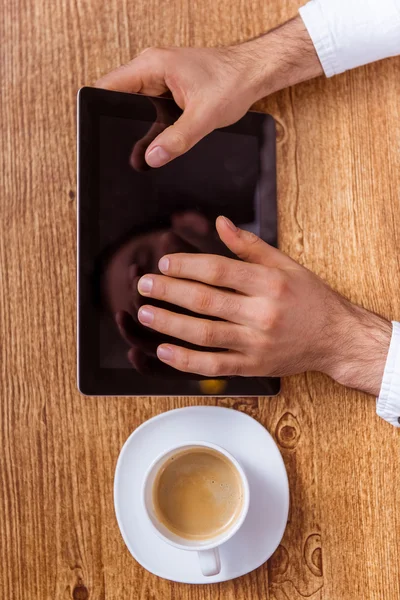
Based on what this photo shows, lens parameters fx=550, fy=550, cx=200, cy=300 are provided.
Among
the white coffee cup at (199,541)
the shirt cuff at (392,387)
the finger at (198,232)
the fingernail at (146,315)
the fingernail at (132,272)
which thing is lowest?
the white coffee cup at (199,541)

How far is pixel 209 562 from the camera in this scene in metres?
0.68

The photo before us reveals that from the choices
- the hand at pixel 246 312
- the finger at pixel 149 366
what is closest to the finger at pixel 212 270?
the hand at pixel 246 312

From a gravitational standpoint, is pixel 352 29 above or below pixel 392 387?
above

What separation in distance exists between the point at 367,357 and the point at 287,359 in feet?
0.40

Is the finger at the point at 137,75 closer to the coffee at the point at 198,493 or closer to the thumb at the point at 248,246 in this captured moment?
the thumb at the point at 248,246

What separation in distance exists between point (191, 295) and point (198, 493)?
0.89ft

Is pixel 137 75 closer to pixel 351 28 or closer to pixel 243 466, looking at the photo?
pixel 351 28

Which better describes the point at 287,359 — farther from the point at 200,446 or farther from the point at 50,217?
the point at 50,217

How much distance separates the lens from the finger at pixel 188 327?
2.24ft

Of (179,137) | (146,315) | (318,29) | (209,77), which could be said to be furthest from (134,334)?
(318,29)

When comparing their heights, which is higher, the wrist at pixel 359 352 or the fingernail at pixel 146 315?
the fingernail at pixel 146 315

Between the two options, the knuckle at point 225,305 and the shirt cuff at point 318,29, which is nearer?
the knuckle at point 225,305

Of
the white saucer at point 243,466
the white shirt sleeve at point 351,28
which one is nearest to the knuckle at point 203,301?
the white saucer at point 243,466

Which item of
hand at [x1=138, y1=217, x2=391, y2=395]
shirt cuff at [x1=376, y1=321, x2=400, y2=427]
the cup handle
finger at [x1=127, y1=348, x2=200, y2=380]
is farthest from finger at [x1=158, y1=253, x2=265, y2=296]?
the cup handle
